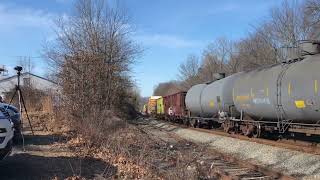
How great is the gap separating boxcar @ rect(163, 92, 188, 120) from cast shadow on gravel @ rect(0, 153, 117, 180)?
2851cm

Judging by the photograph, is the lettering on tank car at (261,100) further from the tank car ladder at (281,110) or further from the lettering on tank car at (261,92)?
the tank car ladder at (281,110)

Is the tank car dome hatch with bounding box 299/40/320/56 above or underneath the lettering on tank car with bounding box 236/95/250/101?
above

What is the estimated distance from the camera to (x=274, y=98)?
1909 cm

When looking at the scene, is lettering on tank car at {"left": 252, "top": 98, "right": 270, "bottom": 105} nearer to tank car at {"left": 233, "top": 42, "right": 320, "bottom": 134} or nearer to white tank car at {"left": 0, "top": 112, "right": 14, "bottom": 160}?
tank car at {"left": 233, "top": 42, "right": 320, "bottom": 134}

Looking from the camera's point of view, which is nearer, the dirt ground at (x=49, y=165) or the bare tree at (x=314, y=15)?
the dirt ground at (x=49, y=165)

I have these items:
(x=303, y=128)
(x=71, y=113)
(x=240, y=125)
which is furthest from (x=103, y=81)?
(x=303, y=128)

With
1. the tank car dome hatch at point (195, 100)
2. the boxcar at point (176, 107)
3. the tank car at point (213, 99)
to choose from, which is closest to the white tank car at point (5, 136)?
the tank car at point (213, 99)

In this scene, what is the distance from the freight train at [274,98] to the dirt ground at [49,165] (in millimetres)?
7376

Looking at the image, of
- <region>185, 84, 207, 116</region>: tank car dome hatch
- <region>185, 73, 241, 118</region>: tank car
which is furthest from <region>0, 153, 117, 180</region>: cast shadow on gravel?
<region>185, 84, 207, 116</region>: tank car dome hatch

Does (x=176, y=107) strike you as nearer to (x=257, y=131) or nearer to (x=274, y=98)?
(x=257, y=131)

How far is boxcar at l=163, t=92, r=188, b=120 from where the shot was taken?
44094mm

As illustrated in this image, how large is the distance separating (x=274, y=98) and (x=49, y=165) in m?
9.69

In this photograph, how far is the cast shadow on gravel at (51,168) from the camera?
11625 millimetres

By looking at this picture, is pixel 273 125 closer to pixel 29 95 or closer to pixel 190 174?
pixel 190 174
